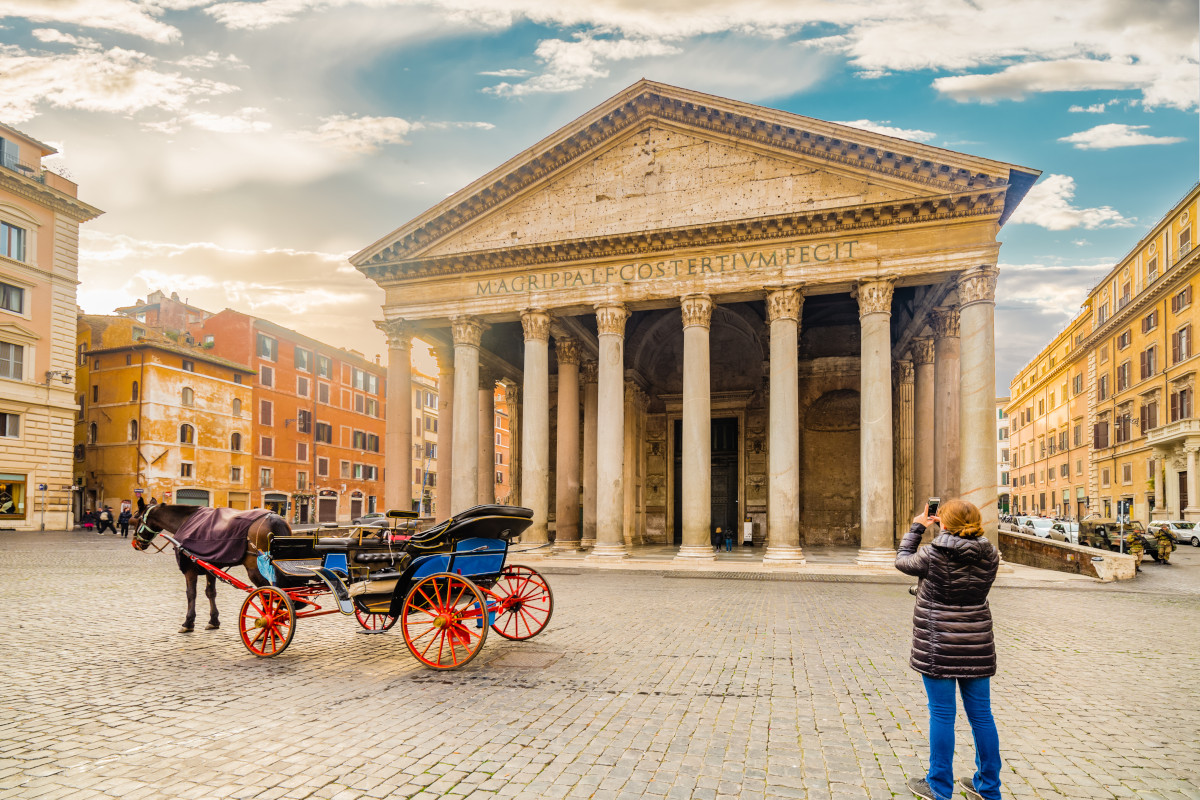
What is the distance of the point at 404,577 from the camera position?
24.6 ft

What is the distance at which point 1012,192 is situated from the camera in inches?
712

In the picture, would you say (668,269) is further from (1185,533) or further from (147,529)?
(1185,533)

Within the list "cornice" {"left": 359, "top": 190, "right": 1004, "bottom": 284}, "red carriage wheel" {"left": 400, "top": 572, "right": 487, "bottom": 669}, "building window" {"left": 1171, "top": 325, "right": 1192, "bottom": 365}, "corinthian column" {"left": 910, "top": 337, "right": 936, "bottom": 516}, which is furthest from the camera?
"building window" {"left": 1171, "top": 325, "right": 1192, "bottom": 365}

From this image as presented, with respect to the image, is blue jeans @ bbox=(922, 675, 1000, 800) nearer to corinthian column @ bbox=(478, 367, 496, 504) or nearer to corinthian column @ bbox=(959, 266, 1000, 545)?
corinthian column @ bbox=(959, 266, 1000, 545)

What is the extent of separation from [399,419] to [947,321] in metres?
16.2

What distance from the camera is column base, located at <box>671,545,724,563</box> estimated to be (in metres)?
19.1

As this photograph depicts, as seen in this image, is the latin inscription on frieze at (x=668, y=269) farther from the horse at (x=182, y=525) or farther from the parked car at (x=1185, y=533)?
the parked car at (x=1185, y=533)

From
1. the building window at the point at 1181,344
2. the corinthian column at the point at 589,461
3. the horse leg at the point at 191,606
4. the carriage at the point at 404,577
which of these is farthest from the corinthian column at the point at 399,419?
the building window at the point at 1181,344

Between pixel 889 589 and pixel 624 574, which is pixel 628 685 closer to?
pixel 889 589

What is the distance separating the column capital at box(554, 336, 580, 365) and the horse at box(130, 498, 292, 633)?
15.8 m

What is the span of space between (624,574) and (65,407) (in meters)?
28.2

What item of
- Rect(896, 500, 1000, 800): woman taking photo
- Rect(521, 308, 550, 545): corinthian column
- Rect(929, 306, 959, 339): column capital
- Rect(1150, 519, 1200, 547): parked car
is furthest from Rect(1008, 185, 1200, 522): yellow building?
Rect(896, 500, 1000, 800): woman taking photo

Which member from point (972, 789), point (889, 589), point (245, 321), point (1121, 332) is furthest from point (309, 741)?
point (1121, 332)

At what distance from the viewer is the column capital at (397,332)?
2303 cm
